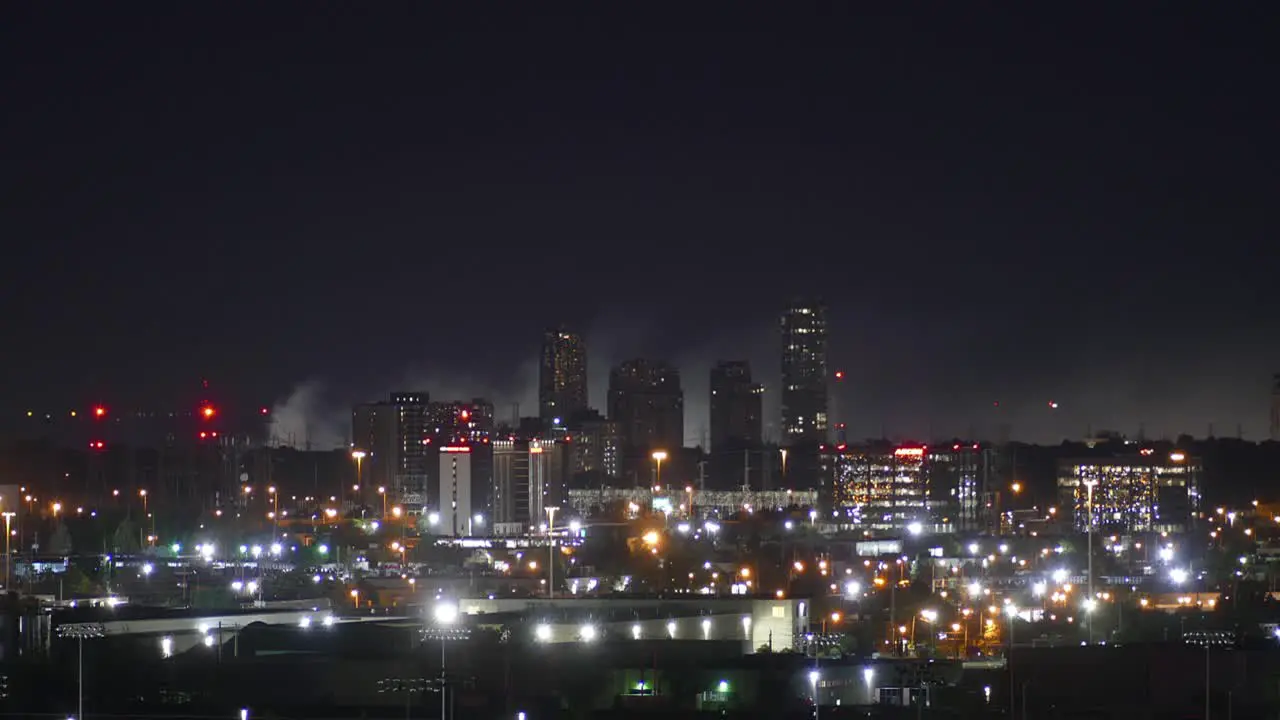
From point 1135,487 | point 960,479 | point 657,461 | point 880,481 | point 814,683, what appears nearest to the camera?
point 814,683

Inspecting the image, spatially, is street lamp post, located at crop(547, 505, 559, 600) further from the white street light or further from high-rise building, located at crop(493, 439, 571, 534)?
high-rise building, located at crop(493, 439, 571, 534)

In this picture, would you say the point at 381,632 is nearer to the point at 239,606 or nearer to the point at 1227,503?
the point at 239,606

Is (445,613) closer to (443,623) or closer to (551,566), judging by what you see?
(443,623)

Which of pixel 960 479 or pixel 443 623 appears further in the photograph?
pixel 960 479

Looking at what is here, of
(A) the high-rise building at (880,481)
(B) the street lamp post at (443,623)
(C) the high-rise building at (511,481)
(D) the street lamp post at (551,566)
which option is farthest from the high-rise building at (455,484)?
(B) the street lamp post at (443,623)

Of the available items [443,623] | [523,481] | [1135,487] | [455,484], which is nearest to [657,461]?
[523,481]

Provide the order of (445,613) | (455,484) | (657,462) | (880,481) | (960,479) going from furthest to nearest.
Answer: (880,481) < (960,479) < (455,484) < (657,462) < (445,613)

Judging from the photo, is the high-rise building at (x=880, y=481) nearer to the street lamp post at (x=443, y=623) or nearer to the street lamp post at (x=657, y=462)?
the street lamp post at (x=657, y=462)
